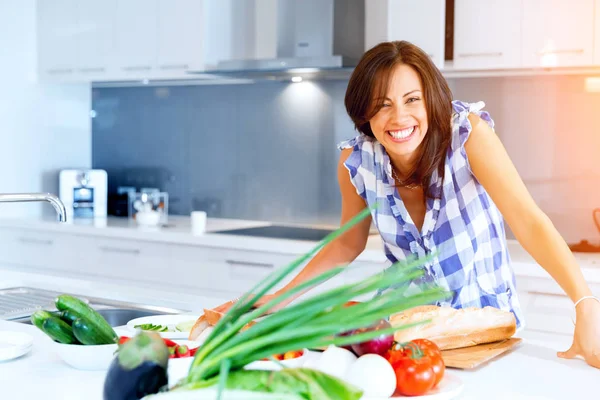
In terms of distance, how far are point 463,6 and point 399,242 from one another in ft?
4.77


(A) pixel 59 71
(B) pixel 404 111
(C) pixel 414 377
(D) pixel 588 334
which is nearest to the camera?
(C) pixel 414 377

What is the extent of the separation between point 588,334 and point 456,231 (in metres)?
0.53

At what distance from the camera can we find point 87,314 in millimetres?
1255

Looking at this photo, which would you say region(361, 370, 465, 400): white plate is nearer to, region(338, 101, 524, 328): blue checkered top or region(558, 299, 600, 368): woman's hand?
region(558, 299, 600, 368): woman's hand

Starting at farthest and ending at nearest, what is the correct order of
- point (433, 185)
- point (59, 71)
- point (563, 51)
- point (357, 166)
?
point (59, 71) → point (563, 51) → point (357, 166) → point (433, 185)

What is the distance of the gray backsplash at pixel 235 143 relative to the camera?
372 cm

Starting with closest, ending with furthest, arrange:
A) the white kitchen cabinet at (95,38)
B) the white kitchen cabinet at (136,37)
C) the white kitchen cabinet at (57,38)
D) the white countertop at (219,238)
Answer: the white countertop at (219,238) → the white kitchen cabinet at (136,37) → the white kitchen cabinet at (95,38) → the white kitchen cabinet at (57,38)

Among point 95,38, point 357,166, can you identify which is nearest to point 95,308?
point 357,166

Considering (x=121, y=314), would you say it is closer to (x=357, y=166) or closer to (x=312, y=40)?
(x=357, y=166)

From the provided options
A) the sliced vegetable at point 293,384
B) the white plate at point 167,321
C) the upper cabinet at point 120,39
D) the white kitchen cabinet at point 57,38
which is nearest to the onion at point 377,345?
the sliced vegetable at point 293,384

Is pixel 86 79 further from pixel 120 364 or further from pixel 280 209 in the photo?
pixel 120 364

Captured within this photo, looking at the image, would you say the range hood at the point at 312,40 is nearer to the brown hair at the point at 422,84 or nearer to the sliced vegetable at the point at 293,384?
the brown hair at the point at 422,84

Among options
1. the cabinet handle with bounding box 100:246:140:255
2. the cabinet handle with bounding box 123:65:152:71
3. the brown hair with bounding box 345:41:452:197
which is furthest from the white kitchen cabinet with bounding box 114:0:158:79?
the brown hair with bounding box 345:41:452:197

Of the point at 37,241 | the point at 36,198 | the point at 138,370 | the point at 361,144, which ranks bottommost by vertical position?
the point at 37,241
